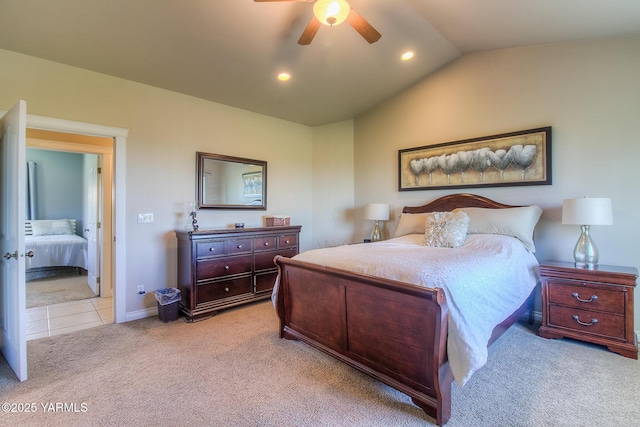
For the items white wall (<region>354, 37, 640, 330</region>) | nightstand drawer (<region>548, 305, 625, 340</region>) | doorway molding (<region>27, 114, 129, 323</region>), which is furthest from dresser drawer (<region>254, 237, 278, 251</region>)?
nightstand drawer (<region>548, 305, 625, 340</region>)

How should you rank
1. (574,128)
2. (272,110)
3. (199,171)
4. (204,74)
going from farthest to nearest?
(272,110)
(199,171)
(204,74)
(574,128)

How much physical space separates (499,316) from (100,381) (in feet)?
9.56

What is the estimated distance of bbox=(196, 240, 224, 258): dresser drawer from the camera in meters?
3.27

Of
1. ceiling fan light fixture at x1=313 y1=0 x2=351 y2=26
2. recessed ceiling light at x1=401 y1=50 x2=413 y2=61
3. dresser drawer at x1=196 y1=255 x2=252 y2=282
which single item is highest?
recessed ceiling light at x1=401 y1=50 x2=413 y2=61

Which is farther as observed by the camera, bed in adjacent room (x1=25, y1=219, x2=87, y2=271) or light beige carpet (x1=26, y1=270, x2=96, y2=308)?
bed in adjacent room (x1=25, y1=219, x2=87, y2=271)

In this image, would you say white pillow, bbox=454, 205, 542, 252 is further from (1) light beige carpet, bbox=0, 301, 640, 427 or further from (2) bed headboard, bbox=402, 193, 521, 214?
(1) light beige carpet, bbox=0, 301, 640, 427

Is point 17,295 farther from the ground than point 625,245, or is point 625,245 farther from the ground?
point 625,245

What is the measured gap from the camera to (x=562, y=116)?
3053 mm

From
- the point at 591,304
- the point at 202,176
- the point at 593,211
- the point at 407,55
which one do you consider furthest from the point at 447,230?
the point at 202,176

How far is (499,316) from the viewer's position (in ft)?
7.04

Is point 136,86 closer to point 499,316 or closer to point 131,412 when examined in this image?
point 131,412

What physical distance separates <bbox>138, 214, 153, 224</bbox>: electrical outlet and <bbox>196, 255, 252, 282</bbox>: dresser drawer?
2.59 feet

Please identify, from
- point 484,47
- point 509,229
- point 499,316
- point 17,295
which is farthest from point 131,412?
point 484,47

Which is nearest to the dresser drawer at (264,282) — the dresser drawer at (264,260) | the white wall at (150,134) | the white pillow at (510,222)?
the dresser drawer at (264,260)
